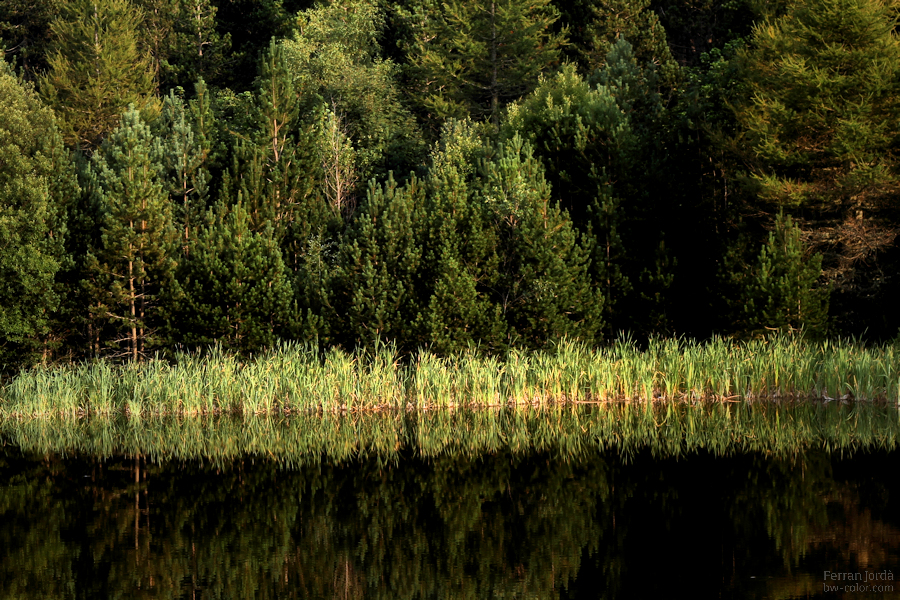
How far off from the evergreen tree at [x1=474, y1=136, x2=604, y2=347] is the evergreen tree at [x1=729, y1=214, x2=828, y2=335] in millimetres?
3757

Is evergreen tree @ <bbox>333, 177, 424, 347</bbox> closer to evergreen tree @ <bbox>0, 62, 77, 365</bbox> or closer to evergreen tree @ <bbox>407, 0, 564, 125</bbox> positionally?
evergreen tree @ <bbox>0, 62, 77, 365</bbox>

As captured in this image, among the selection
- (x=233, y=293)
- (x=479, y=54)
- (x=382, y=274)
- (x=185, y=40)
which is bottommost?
(x=233, y=293)

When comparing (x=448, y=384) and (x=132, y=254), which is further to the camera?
(x=132, y=254)

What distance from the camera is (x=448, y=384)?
20.9m

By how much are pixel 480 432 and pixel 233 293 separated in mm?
9884

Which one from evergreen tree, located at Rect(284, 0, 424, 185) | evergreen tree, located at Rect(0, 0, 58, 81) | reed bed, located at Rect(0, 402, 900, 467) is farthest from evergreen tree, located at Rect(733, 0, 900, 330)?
evergreen tree, located at Rect(0, 0, 58, 81)

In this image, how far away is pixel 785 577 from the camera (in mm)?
9195

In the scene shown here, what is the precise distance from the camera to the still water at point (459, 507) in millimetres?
9508

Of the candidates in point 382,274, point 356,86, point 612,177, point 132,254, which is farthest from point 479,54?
point 132,254

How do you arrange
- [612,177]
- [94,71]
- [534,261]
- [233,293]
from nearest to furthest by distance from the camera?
1. [233,293]
2. [534,261]
3. [612,177]
4. [94,71]

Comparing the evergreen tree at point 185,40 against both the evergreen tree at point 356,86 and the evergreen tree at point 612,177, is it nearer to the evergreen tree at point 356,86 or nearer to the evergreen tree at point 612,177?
the evergreen tree at point 356,86

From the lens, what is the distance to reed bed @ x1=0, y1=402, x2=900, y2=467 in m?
16.0

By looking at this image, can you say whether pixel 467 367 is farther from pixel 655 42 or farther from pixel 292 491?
pixel 655 42

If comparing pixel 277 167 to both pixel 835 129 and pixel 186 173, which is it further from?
pixel 835 129
